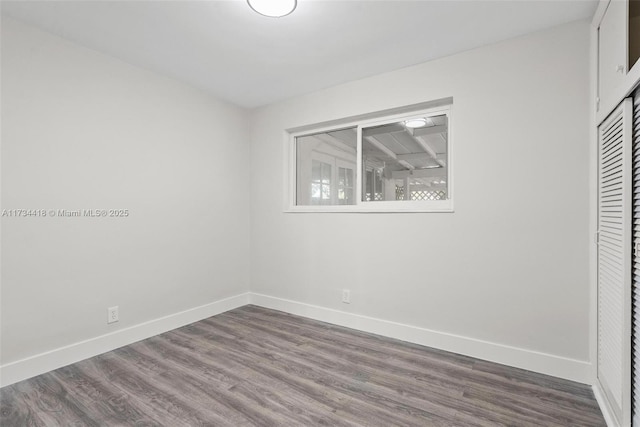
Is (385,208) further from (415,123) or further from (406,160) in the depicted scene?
(415,123)

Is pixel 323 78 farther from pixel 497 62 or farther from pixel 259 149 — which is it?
pixel 497 62

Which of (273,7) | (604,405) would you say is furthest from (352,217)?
(604,405)

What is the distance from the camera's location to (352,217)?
312 centimetres

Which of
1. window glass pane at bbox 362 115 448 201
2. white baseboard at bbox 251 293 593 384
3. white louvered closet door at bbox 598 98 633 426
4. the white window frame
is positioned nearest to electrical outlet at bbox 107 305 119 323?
white baseboard at bbox 251 293 593 384

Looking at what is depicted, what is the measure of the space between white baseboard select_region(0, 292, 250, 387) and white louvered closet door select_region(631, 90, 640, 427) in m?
3.32

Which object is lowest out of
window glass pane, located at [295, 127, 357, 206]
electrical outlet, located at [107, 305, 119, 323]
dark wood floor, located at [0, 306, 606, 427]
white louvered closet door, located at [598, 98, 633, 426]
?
dark wood floor, located at [0, 306, 606, 427]

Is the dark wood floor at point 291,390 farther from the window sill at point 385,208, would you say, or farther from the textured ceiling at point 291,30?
the textured ceiling at point 291,30

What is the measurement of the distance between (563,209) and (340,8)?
6.67 feet

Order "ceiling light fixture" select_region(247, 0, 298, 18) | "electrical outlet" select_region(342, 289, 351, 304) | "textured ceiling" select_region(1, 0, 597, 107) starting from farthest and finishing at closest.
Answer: "electrical outlet" select_region(342, 289, 351, 304)
"textured ceiling" select_region(1, 0, 597, 107)
"ceiling light fixture" select_region(247, 0, 298, 18)

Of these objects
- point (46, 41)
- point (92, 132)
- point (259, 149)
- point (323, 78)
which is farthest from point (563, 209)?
point (46, 41)

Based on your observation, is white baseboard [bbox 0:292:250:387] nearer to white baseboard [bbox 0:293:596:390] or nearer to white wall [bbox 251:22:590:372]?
white baseboard [bbox 0:293:596:390]

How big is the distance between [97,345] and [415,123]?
332cm

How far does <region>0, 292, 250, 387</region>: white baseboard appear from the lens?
6.85 feet

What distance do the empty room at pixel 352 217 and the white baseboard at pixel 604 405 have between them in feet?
0.08
